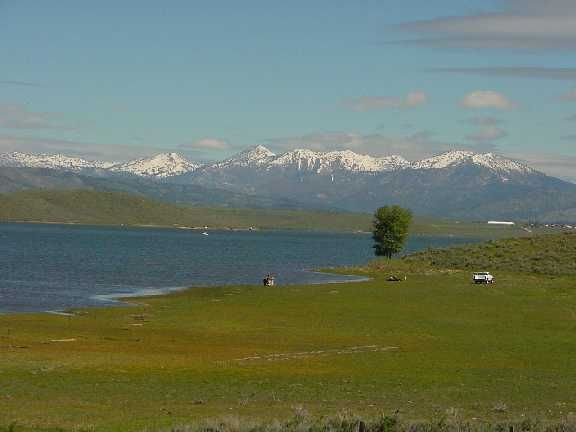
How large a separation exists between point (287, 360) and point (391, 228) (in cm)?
11222

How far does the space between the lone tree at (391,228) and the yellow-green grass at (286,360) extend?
69472 mm

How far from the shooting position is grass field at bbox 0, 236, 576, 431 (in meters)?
31.0

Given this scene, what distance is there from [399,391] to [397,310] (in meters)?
Answer: 39.0

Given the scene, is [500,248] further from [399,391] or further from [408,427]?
[408,427]

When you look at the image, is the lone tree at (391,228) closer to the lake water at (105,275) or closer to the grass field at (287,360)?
the lake water at (105,275)

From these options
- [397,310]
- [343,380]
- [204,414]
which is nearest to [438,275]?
[397,310]

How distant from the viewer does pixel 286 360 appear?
44625 millimetres

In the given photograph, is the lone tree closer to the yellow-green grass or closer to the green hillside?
the green hillside

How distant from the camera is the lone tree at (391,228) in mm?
154375

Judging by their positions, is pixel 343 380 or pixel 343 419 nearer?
Answer: pixel 343 419

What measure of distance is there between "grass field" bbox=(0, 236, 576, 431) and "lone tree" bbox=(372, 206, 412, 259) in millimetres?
69063

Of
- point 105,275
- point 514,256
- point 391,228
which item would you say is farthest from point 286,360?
point 391,228

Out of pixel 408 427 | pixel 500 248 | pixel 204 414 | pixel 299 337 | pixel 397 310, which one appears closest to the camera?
pixel 408 427

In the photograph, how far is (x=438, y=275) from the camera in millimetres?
119938
